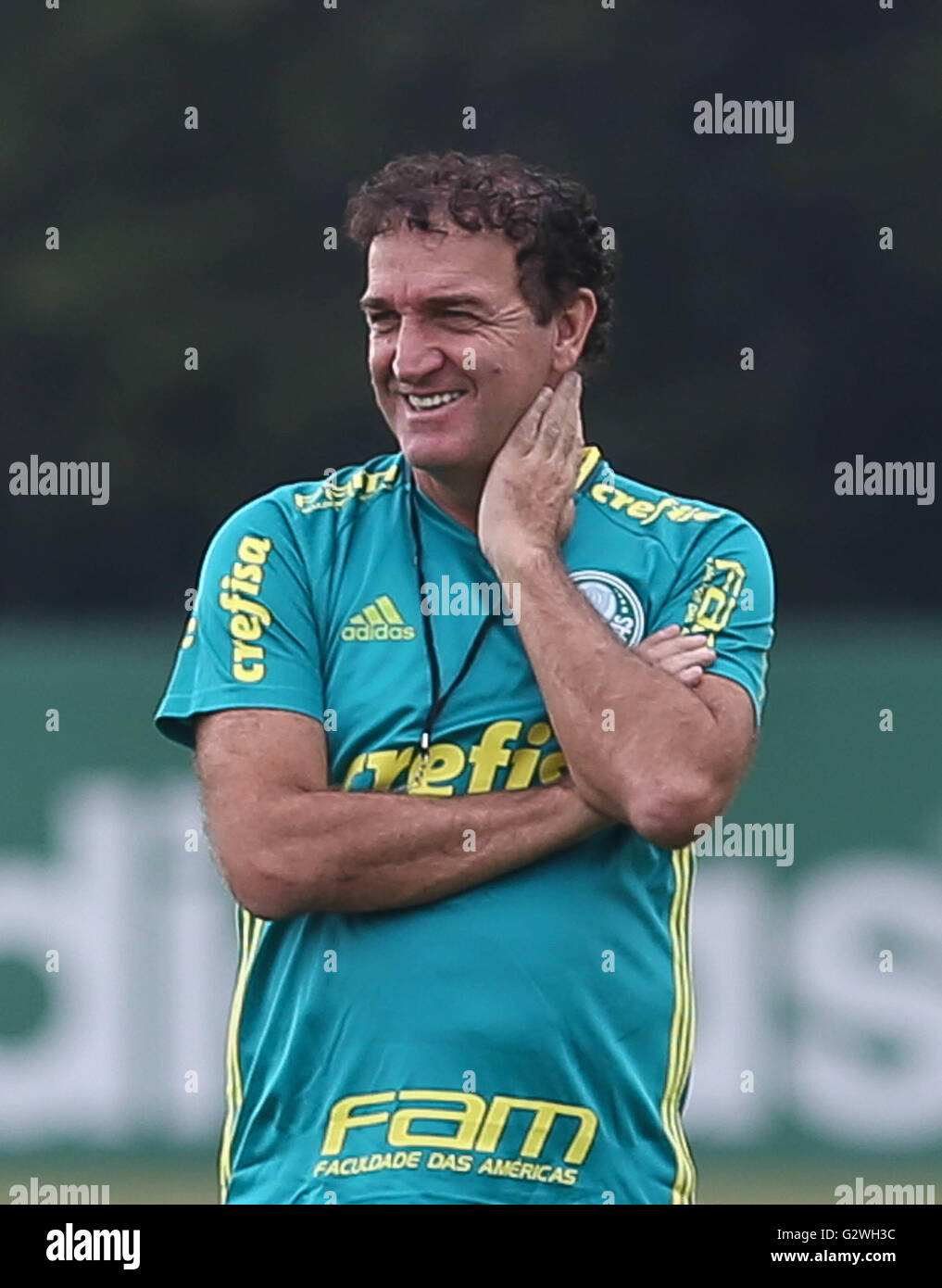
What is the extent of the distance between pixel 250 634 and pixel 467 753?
0.32 metres

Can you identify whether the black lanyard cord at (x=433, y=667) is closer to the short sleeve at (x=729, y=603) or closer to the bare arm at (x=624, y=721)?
the bare arm at (x=624, y=721)

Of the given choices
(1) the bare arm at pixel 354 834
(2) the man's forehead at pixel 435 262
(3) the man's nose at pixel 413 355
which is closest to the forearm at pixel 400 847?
(1) the bare arm at pixel 354 834

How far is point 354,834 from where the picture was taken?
3463 mm

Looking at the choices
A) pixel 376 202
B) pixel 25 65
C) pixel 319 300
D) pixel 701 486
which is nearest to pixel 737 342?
pixel 701 486

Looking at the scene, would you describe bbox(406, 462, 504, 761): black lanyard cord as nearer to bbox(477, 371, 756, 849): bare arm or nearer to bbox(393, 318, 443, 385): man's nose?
bbox(477, 371, 756, 849): bare arm

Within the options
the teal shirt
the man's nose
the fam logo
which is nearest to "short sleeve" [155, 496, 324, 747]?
the teal shirt

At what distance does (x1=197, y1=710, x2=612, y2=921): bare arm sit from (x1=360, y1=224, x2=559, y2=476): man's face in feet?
1.40

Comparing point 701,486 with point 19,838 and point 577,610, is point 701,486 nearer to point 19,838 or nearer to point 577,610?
point 19,838

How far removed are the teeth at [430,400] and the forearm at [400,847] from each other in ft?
1.72

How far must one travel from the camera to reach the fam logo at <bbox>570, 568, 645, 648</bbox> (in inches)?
144

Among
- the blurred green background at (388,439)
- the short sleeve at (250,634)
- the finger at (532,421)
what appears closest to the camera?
the short sleeve at (250,634)

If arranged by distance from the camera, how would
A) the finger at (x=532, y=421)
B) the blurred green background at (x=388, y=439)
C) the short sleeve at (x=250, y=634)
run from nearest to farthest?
the short sleeve at (x=250, y=634), the finger at (x=532, y=421), the blurred green background at (x=388, y=439)

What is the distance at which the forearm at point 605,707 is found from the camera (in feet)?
11.4

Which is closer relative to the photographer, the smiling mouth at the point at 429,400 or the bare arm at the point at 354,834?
the bare arm at the point at 354,834
